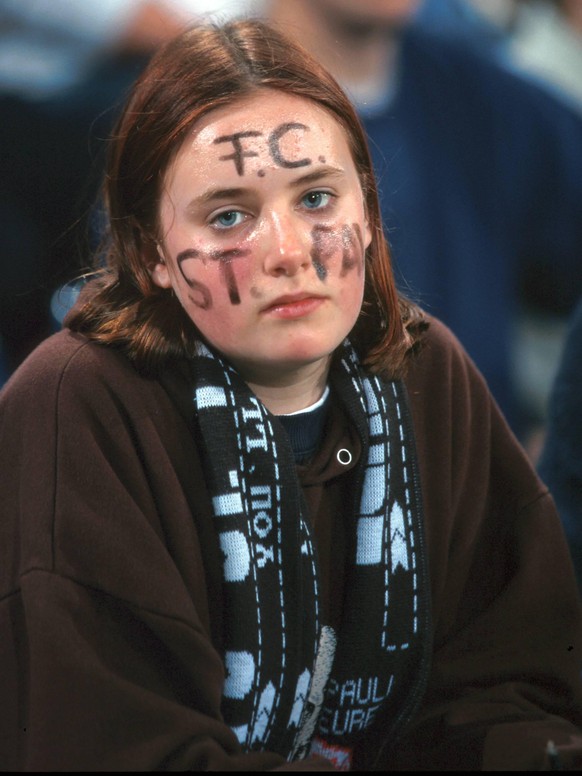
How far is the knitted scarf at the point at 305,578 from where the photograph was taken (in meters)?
1.23

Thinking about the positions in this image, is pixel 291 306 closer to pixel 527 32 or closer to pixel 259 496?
pixel 259 496

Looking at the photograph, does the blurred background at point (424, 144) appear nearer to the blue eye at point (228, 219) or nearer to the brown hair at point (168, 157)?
the brown hair at point (168, 157)

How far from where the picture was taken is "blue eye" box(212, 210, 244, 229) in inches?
47.8

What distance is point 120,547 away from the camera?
113cm

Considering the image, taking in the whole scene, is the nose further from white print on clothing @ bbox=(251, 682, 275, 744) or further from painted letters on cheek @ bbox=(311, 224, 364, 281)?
white print on clothing @ bbox=(251, 682, 275, 744)

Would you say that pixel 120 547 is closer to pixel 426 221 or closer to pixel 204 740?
pixel 204 740

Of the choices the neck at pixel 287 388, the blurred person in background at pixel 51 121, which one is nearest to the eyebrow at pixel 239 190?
the neck at pixel 287 388

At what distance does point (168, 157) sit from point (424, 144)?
1.09 meters

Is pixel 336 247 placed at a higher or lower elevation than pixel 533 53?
lower

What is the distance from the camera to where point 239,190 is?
1.19 m

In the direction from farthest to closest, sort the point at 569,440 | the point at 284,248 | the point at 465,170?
the point at 465,170 → the point at 569,440 → the point at 284,248

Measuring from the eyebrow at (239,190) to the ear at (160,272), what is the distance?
11cm

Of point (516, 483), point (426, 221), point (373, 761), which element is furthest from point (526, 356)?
point (373, 761)

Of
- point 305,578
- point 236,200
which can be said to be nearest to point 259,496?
point 305,578
